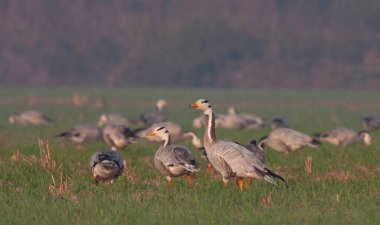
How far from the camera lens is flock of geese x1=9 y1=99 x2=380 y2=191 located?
13641mm

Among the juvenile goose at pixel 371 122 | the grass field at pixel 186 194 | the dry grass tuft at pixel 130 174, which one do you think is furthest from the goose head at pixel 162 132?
the juvenile goose at pixel 371 122

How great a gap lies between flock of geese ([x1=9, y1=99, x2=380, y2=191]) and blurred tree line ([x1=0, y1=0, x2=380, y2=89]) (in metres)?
66.7

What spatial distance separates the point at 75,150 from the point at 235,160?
7.69 metres

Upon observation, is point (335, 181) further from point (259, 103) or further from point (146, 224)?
point (259, 103)

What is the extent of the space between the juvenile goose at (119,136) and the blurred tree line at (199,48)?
79.3 metres

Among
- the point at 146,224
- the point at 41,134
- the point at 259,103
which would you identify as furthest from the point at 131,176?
the point at 259,103

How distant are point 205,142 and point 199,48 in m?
89.6

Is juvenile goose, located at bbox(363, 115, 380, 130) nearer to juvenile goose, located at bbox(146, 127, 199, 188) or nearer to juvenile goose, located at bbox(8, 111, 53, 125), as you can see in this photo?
juvenile goose, located at bbox(8, 111, 53, 125)

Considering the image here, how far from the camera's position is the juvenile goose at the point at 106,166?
560 inches

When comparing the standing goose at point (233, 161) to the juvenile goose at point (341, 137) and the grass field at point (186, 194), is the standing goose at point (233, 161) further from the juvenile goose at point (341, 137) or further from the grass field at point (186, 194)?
the juvenile goose at point (341, 137)

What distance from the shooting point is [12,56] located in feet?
355

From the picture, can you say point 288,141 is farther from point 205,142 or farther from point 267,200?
point 267,200

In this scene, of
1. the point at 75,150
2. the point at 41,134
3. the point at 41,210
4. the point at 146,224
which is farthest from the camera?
the point at 41,134

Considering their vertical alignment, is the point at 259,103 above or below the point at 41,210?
below
